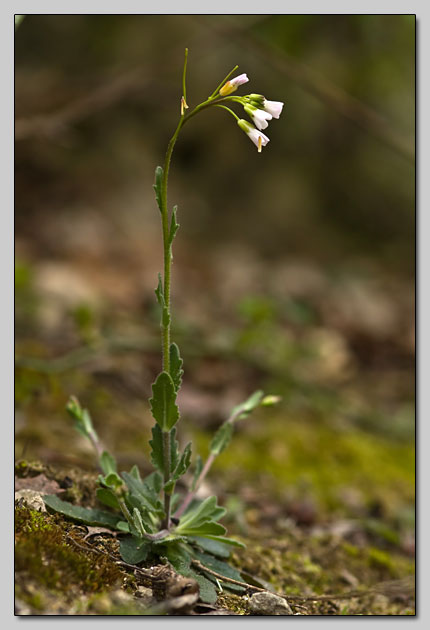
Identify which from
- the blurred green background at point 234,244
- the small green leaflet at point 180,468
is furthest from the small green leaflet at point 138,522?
the blurred green background at point 234,244

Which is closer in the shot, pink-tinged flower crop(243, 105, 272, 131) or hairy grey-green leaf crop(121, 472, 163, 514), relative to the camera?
pink-tinged flower crop(243, 105, 272, 131)

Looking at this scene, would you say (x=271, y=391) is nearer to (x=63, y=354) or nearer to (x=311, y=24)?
(x=63, y=354)

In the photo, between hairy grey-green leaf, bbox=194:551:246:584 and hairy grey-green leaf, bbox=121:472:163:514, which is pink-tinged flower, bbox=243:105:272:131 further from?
hairy grey-green leaf, bbox=194:551:246:584

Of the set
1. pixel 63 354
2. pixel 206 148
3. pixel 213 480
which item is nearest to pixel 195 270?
pixel 206 148

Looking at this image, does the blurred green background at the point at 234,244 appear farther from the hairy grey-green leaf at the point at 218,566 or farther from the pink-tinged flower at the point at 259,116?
the pink-tinged flower at the point at 259,116

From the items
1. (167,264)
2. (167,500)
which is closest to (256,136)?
(167,264)

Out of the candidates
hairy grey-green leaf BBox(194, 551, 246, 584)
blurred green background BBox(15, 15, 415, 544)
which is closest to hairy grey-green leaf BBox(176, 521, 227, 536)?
hairy grey-green leaf BBox(194, 551, 246, 584)

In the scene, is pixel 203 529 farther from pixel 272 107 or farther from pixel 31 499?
pixel 272 107
